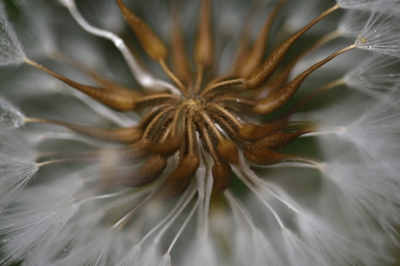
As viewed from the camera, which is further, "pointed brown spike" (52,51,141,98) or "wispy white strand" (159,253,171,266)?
"pointed brown spike" (52,51,141,98)

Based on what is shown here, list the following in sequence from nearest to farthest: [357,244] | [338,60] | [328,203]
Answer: [357,244] < [328,203] < [338,60]

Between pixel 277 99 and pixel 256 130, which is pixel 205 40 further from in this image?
pixel 256 130

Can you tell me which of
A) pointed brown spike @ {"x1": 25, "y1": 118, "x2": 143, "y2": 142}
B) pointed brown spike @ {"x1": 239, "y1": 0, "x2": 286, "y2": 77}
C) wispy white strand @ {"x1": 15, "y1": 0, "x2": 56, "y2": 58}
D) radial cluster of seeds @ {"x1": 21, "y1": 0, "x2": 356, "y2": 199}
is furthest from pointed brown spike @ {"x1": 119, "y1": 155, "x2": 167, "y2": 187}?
wispy white strand @ {"x1": 15, "y1": 0, "x2": 56, "y2": 58}

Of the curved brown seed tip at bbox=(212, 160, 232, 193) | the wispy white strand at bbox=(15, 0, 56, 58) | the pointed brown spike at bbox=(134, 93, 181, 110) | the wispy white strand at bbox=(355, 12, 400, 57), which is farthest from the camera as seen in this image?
the wispy white strand at bbox=(15, 0, 56, 58)

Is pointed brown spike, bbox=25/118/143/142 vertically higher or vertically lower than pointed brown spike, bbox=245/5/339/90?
higher

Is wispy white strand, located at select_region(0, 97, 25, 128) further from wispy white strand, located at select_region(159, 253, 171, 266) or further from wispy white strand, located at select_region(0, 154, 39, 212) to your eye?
wispy white strand, located at select_region(159, 253, 171, 266)

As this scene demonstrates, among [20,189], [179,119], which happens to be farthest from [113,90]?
[20,189]

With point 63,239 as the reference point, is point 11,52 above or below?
above

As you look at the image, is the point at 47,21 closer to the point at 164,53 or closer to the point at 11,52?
the point at 11,52
